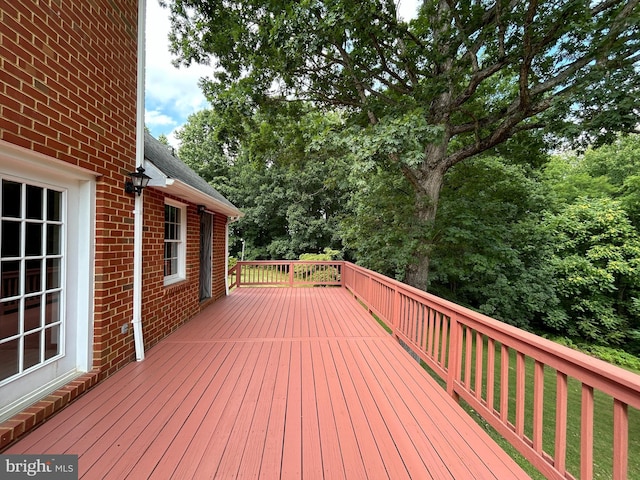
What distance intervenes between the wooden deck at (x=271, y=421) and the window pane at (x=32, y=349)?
1.45 feet

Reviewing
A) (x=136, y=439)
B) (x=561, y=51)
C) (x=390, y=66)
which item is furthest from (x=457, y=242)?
(x=136, y=439)

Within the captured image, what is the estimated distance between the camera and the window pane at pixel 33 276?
2039mm

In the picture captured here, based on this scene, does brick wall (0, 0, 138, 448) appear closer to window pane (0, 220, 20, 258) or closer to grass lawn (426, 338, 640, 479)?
window pane (0, 220, 20, 258)

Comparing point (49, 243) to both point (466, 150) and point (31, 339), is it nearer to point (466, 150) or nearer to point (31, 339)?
point (31, 339)

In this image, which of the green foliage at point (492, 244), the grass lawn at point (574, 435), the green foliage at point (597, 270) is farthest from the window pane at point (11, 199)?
the green foliage at point (597, 270)


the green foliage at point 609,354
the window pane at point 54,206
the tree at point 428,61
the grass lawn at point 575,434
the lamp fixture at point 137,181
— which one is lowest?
the green foliage at point 609,354

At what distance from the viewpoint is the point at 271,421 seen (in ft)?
6.63

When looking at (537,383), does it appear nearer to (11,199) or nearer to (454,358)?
(454,358)

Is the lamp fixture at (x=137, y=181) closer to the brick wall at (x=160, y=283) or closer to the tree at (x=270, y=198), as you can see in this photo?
the brick wall at (x=160, y=283)

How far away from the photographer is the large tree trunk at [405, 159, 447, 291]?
17.6ft

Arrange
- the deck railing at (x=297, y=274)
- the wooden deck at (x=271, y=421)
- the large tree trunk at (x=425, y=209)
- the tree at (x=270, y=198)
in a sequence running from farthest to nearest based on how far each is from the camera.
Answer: the tree at (x=270, y=198) < the deck railing at (x=297, y=274) < the large tree trunk at (x=425, y=209) < the wooden deck at (x=271, y=421)

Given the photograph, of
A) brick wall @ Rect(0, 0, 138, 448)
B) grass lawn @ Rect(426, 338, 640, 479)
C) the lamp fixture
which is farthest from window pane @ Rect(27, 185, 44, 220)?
grass lawn @ Rect(426, 338, 640, 479)

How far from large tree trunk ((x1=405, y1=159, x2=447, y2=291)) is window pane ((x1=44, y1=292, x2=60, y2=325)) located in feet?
16.8

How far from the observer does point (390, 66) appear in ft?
19.4
